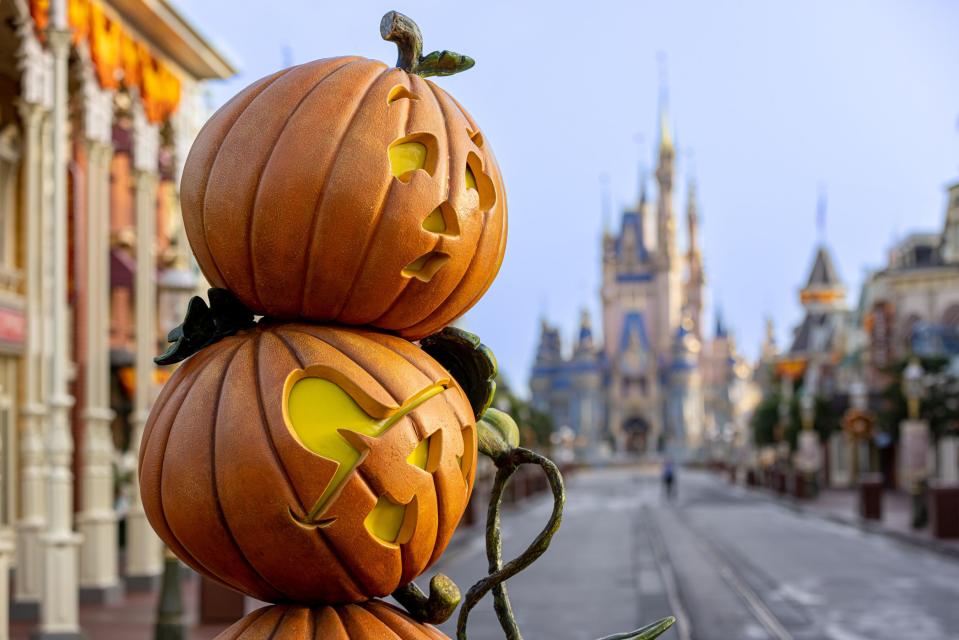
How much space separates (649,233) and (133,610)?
143m

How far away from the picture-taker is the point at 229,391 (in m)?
3.21

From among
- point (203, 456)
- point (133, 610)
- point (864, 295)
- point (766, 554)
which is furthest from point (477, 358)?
point (864, 295)

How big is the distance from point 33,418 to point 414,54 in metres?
12.4

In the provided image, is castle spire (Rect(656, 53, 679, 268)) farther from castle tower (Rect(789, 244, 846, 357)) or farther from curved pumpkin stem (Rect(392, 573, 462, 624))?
curved pumpkin stem (Rect(392, 573, 462, 624))

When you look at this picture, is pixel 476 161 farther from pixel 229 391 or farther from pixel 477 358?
pixel 229 391

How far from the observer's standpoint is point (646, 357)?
142875 millimetres

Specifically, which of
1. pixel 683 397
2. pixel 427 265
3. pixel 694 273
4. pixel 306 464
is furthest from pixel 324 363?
pixel 694 273

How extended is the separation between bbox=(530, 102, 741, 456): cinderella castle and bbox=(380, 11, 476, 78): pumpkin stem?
4980 inches

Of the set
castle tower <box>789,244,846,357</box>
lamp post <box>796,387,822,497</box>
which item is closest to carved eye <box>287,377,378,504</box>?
lamp post <box>796,387,822,497</box>

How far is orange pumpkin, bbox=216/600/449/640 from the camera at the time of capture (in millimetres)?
3240

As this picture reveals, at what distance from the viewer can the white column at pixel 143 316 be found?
17.1m

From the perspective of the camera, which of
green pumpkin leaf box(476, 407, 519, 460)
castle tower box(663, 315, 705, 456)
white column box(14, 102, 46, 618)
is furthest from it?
castle tower box(663, 315, 705, 456)

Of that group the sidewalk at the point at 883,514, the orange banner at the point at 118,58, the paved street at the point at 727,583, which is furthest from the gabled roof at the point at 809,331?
the orange banner at the point at 118,58

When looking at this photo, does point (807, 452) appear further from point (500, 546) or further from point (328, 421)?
point (328, 421)
